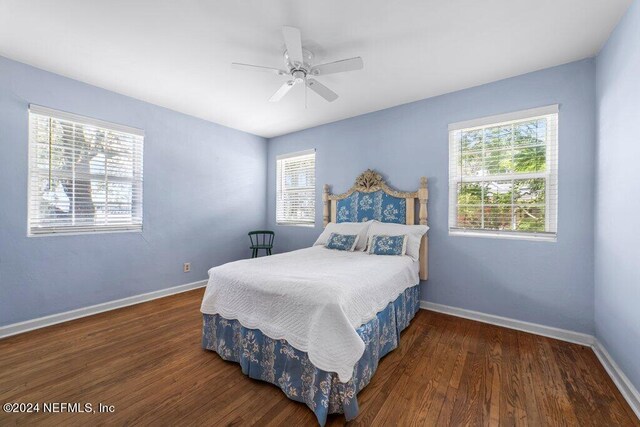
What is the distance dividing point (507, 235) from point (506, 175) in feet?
2.09

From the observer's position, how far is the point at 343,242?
10.5 feet

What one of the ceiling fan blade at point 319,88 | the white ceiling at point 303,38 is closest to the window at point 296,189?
the white ceiling at point 303,38

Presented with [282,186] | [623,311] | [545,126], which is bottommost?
[623,311]

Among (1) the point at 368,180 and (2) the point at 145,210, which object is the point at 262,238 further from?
(1) the point at 368,180

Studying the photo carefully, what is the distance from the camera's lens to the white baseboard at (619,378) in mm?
1555

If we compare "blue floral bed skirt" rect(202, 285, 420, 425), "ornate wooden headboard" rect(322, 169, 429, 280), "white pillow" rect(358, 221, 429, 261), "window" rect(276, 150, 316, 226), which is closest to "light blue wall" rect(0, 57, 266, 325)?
"window" rect(276, 150, 316, 226)

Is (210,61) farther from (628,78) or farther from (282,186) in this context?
(628,78)

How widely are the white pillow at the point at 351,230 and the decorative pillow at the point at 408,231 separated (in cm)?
8

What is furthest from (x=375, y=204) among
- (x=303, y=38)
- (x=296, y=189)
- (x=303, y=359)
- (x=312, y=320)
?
(x=303, y=359)

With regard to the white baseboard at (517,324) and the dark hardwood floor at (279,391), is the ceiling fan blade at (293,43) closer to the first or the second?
the dark hardwood floor at (279,391)

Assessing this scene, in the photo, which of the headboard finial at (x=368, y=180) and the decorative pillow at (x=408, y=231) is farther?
the headboard finial at (x=368, y=180)

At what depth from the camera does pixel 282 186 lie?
4.81 meters

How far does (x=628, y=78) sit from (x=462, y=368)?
233 cm

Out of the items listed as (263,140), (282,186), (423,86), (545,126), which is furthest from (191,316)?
(545,126)
